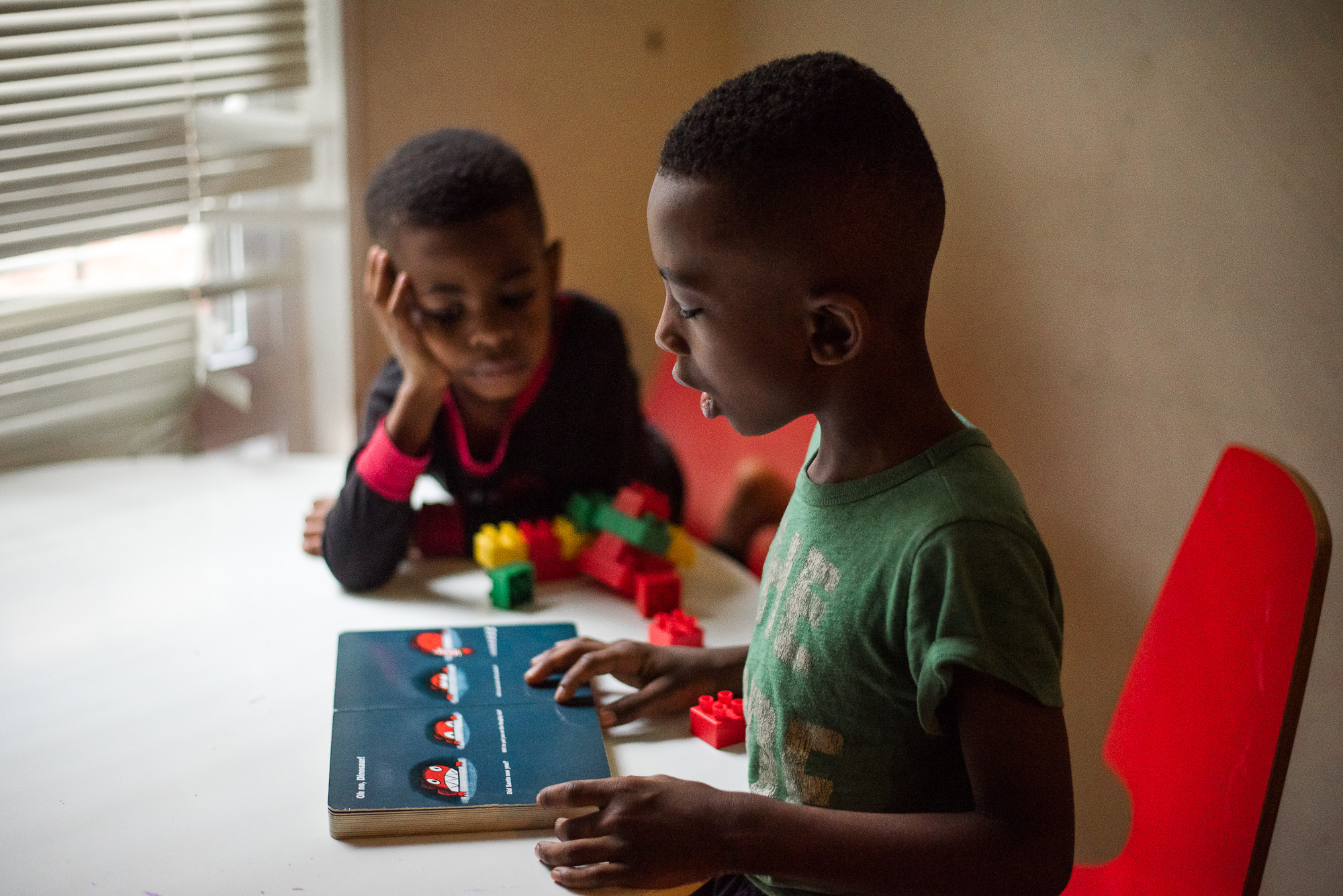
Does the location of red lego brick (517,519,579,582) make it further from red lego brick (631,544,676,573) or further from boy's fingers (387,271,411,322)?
boy's fingers (387,271,411,322)

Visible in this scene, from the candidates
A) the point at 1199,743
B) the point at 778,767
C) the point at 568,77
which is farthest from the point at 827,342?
the point at 568,77

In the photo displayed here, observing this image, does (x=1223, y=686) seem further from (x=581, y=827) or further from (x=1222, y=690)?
(x=581, y=827)

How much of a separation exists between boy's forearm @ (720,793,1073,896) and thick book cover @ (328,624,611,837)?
164mm

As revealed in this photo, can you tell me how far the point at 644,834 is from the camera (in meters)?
0.65

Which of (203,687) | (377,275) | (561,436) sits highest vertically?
(377,275)

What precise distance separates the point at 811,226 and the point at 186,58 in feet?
4.50

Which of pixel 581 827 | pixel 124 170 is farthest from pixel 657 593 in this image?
pixel 124 170

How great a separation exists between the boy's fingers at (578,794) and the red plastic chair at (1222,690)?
440 mm

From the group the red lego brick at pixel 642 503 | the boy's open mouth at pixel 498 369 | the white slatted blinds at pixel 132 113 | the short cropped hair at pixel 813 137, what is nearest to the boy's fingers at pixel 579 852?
the short cropped hair at pixel 813 137

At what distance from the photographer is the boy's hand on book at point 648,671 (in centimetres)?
88

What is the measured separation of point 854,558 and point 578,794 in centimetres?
24

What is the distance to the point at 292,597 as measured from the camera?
3.71 feet

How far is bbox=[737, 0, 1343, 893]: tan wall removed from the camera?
3.15ft

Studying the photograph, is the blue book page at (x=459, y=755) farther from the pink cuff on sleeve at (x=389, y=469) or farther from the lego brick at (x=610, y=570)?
the pink cuff on sleeve at (x=389, y=469)
